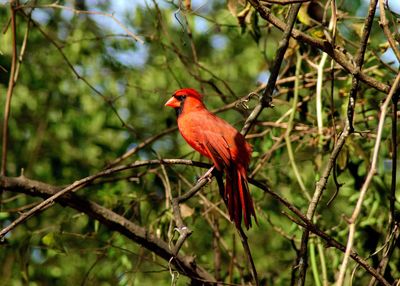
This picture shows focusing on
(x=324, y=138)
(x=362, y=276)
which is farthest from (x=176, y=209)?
(x=362, y=276)

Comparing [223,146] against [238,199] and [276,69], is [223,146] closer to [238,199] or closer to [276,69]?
[238,199]

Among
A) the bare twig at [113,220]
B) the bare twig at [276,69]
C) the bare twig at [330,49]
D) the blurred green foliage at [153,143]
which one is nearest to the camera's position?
the bare twig at [330,49]

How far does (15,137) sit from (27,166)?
37 centimetres

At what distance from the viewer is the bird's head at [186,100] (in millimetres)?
3633

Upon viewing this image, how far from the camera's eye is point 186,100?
370 cm

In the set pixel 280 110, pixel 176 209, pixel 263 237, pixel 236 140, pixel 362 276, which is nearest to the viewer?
pixel 176 209

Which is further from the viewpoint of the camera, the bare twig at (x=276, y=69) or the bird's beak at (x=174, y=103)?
the bird's beak at (x=174, y=103)

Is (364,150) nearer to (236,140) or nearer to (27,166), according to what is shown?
(236,140)

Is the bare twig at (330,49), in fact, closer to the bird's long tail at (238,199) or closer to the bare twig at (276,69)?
the bare twig at (276,69)

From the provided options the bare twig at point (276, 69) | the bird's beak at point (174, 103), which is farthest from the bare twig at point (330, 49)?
the bird's beak at point (174, 103)

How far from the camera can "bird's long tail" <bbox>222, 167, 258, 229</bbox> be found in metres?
2.63

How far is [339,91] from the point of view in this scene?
12.3 feet

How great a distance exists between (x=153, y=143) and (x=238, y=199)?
2.54m

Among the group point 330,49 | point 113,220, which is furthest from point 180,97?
point 330,49
